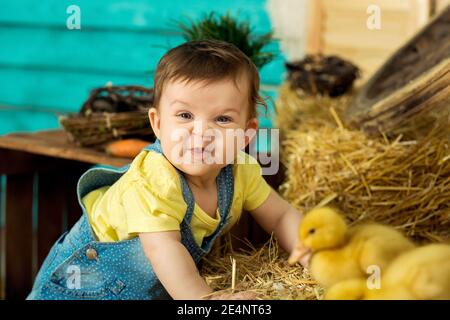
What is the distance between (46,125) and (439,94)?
2.12 metres

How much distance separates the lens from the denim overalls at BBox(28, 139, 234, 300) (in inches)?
43.9

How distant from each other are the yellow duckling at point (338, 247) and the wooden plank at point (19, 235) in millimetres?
1335

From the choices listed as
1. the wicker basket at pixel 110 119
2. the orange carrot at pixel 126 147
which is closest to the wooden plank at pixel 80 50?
the wicker basket at pixel 110 119

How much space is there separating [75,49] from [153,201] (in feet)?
6.75

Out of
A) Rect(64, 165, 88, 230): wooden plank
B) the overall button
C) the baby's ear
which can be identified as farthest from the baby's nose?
Rect(64, 165, 88, 230): wooden plank

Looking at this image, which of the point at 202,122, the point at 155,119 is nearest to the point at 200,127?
the point at 202,122

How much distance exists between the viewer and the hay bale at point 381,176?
1475mm

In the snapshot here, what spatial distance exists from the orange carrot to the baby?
0.92 ft

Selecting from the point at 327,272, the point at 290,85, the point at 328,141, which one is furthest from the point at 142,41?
the point at 327,272

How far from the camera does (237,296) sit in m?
0.87

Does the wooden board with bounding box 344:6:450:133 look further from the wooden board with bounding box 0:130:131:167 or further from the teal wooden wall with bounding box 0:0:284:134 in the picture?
the teal wooden wall with bounding box 0:0:284:134

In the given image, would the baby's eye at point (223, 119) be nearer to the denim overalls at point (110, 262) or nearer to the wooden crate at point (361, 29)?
the denim overalls at point (110, 262)

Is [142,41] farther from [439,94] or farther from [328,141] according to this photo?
[439,94]
